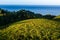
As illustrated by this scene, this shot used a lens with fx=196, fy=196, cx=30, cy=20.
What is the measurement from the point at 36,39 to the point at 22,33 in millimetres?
784

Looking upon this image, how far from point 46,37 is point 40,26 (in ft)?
3.23

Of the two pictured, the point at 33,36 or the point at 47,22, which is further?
the point at 47,22

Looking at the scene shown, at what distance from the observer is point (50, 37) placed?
9531 millimetres

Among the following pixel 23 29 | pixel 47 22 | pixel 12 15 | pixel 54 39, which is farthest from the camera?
pixel 12 15

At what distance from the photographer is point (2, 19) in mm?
13180

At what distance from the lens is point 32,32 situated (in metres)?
9.83

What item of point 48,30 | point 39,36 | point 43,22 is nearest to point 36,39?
point 39,36

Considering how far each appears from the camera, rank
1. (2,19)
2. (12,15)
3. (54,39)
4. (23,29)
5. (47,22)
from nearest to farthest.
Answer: (54,39) < (23,29) < (47,22) < (2,19) < (12,15)

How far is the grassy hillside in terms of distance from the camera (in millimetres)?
9602

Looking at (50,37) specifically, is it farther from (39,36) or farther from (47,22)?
(47,22)

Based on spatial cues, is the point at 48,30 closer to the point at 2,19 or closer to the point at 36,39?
the point at 36,39

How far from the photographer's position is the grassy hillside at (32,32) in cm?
960

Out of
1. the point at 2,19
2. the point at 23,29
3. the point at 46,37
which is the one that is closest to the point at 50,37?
the point at 46,37

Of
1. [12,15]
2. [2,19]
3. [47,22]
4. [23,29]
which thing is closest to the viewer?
[23,29]
